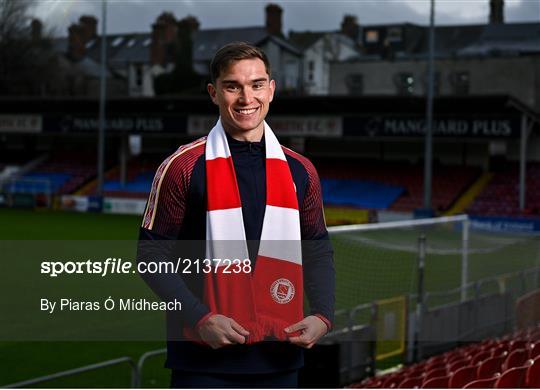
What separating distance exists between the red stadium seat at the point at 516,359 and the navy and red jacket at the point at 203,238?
3237 millimetres

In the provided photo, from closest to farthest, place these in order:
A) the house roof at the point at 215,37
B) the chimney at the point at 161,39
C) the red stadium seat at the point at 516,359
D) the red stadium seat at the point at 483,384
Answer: the red stadium seat at the point at 483,384
the red stadium seat at the point at 516,359
the house roof at the point at 215,37
the chimney at the point at 161,39

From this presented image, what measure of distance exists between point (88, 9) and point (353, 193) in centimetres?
2736

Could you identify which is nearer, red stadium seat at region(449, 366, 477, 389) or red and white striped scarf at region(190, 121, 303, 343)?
red and white striped scarf at region(190, 121, 303, 343)

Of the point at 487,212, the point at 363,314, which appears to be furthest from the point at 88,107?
the point at 363,314

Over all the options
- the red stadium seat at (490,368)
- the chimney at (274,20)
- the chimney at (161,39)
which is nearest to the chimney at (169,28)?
the chimney at (161,39)

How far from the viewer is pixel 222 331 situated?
2.12m

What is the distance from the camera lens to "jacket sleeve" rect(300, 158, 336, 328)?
225 cm

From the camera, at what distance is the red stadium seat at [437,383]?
→ 5.18 meters

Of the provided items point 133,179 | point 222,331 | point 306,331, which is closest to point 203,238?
point 222,331

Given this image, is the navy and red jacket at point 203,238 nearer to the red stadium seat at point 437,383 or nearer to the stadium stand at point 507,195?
the red stadium seat at point 437,383

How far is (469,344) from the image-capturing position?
11.0 metres

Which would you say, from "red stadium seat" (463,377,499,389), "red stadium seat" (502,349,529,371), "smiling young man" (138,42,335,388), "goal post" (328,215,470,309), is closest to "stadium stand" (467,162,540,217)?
"goal post" (328,215,470,309)

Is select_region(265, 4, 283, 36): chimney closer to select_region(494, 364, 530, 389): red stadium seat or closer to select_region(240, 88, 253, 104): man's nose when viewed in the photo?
select_region(494, 364, 530, 389): red stadium seat

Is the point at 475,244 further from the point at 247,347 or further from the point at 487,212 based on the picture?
the point at 247,347
